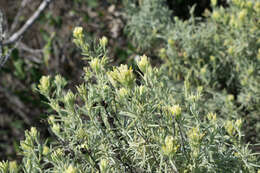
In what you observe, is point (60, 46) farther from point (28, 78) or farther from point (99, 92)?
point (99, 92)

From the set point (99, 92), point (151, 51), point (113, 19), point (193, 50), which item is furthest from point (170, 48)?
point (113, 19)

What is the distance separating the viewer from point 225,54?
2.04 meters

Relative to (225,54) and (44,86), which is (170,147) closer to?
(44,86)

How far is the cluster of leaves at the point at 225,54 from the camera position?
177 cm

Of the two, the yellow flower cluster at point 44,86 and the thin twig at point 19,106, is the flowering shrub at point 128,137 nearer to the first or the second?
the yellow flower cluster at point 44,86

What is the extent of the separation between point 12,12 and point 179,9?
7.19 feet

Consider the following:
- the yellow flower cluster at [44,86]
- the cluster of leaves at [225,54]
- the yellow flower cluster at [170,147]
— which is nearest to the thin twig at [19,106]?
the cluster of leaves at [225,54]

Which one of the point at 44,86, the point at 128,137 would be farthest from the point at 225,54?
the point at 44,86

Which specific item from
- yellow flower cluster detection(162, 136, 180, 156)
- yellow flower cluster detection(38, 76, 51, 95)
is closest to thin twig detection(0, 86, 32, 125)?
yellow flower cluster detection(38, 76, 51, 95)

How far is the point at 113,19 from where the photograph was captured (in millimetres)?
3215

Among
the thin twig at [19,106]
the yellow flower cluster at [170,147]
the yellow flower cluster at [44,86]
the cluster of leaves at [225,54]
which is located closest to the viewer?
the yellow flower cluster at [170,147]

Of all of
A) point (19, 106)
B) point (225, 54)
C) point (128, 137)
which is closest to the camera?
point (128, 137)

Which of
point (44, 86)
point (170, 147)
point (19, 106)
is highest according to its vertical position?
point (19, 106)

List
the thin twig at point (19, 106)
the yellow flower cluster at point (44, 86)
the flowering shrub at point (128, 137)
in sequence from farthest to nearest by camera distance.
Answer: the thin twig at point (19, 106) < the yellow flower cluster at point (44, 86) < the flowering shrub at point (128, 137)
